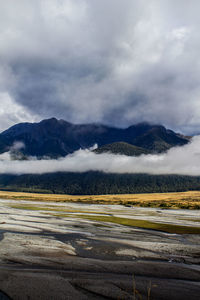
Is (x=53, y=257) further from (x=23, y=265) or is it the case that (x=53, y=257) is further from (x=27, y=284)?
(x=27, y=284)

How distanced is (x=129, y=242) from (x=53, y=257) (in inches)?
511

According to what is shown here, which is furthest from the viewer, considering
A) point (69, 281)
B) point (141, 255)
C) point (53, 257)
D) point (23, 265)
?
point (141, 255)

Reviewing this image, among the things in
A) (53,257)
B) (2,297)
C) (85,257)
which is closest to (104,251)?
(85,257)

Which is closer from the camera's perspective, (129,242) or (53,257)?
(53,257)

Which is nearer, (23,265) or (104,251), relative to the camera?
(23,265)

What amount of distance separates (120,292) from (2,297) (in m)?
7.86

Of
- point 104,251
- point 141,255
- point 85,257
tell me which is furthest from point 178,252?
point 85,257

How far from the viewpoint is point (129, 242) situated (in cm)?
3150

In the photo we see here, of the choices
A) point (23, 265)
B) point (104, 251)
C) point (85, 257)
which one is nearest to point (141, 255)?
point (104, 251)

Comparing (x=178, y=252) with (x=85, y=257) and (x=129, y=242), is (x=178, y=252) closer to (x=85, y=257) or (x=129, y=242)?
(x=129, y=242)

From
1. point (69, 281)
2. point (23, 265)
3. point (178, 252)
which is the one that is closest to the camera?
point (69, 281)

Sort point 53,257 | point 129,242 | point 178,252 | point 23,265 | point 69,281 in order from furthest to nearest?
1. point 129,242
2. point 178,252
3. point 53,257
4. point 23,265
5. point 69,281

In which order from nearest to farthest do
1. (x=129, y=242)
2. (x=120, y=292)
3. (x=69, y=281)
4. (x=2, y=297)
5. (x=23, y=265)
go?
(x=2, y=297), (x=120, y=292), (x=69, y=281), (x=23, y=265), (x=129, y=242)

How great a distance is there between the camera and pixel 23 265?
1997 centimetres
